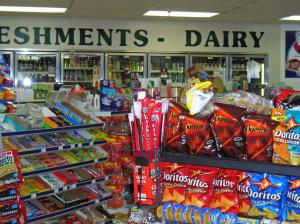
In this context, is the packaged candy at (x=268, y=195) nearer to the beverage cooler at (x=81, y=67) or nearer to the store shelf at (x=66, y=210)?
the store shelf at (x=66, y=210)

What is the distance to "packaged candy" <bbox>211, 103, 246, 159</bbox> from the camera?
1621mm

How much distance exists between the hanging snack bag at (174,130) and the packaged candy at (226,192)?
18cm

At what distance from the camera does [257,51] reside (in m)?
10.7

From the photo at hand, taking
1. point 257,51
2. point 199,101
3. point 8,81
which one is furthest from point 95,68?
point 199,101

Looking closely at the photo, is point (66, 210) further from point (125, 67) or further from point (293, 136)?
point (125, 67)

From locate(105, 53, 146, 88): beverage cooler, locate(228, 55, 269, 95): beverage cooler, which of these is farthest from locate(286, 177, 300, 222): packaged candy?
locate(228, 55, 269, 95): beverage cooler

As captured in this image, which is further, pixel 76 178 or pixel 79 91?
pixel 79 91

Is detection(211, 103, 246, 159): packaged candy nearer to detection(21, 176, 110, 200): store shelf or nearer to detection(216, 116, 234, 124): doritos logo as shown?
detection(216, 116, 234, 124): doritos logo

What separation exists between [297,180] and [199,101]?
442 mm

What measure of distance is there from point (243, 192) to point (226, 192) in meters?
0.06

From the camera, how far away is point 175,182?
1.68 metres

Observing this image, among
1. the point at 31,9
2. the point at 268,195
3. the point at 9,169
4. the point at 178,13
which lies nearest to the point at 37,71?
the point at 31,9

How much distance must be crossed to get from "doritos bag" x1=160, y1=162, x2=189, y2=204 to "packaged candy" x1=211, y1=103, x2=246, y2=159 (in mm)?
168

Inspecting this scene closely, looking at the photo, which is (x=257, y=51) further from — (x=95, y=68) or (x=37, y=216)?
→ (x=37, y=216)
